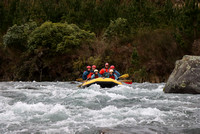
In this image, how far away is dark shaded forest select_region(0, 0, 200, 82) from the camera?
74.8 feet

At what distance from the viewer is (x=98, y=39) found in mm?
31844

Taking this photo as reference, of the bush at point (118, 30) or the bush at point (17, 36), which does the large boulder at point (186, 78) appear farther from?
the bush at point (17, 36)

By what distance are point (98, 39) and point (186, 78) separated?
2191cm

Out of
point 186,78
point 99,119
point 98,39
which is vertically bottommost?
point 99,119

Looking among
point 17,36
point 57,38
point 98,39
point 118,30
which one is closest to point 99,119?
point 118,30

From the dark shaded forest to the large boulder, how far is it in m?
10.3

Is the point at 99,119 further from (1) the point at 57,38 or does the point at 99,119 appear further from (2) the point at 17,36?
(2) the point at 17,36

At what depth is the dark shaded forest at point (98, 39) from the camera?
2280 centimetres

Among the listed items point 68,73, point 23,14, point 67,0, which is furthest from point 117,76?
point 67,0

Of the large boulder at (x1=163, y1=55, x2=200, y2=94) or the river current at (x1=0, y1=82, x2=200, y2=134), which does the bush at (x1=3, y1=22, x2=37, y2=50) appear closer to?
the large boulder at (x1=163, y1=55, x2=200, y2=94)

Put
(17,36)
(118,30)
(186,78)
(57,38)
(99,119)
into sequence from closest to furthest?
(99,119) → (186,78) → (118,30) → (57,38) → (17,36)

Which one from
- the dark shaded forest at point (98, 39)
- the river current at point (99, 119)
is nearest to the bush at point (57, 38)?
the dark shaded forest at point (98, 39)

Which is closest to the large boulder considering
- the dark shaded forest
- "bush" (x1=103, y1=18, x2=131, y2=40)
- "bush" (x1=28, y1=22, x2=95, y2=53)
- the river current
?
the river current

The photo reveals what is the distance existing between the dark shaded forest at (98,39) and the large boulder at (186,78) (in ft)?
33.8
